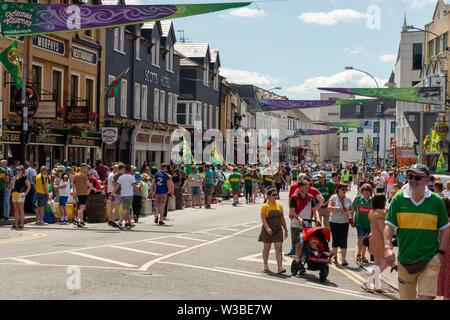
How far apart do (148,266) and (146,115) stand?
2896 cm

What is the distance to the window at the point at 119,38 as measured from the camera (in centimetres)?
3484

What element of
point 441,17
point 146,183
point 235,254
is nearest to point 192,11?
point 235,254

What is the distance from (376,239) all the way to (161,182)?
32.9ft

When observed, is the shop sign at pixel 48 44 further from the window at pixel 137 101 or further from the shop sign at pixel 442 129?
the shop sign at pixel 442 129

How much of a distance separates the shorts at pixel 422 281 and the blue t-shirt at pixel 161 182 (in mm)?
13252

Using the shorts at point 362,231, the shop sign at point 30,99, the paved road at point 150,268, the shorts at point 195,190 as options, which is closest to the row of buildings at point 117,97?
the shop sign at point 30,99

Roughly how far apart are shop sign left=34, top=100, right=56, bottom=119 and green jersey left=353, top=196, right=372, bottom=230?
1506 centimetres

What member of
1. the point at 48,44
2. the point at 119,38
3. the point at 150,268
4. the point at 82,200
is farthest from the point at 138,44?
the point at 150,268

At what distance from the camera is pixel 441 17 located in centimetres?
5081

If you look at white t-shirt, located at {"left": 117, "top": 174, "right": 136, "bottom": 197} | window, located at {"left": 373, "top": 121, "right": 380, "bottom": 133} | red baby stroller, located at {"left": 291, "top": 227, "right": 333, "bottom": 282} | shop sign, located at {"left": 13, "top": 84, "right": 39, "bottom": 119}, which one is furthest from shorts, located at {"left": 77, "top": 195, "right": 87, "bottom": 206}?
window, located at {"left": 373, "top": 121, "right": 380, "bottom": 133}

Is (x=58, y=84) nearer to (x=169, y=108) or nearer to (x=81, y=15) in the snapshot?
(x=81, y=15)

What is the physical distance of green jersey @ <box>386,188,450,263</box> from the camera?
672cm

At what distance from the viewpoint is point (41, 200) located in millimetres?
18484
